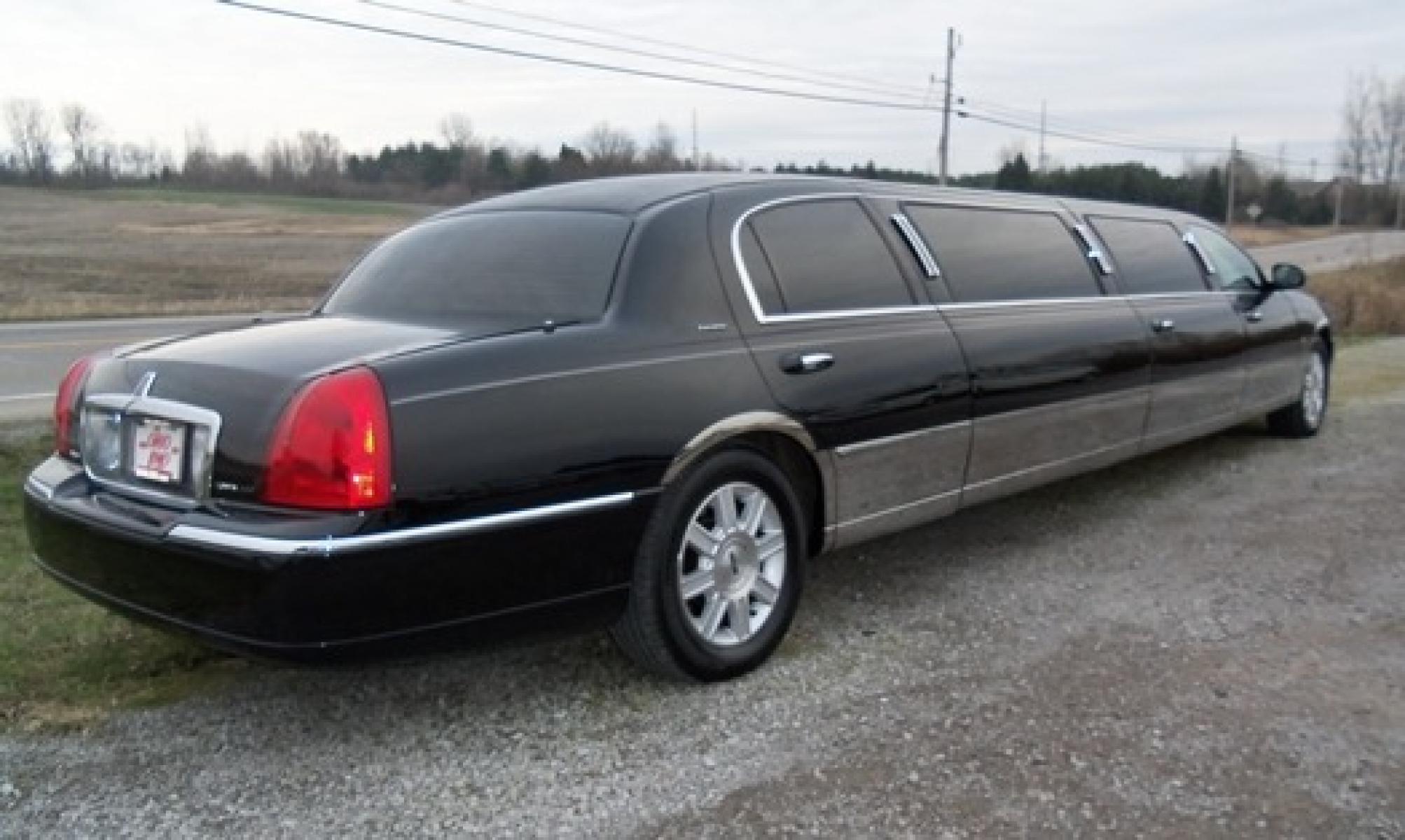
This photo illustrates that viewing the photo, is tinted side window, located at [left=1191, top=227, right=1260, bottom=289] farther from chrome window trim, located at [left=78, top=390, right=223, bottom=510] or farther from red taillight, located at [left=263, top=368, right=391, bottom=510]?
Answer: chrome window trim, located at [left=78, top=390, right=223, bottom=510]

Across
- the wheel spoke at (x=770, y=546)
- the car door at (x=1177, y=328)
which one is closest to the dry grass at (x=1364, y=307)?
the car door at (x=1177, y=328)

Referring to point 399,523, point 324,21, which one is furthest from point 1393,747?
point 324,21

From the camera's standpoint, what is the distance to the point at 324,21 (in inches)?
776

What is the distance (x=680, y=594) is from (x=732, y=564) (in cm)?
24

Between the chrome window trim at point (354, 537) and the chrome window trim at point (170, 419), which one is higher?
the chrome window trim at point (170, 419)

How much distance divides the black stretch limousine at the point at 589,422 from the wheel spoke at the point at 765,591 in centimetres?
1

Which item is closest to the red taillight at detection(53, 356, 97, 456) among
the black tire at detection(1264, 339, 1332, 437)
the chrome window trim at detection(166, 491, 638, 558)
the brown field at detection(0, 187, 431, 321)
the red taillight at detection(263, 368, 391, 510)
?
the chrome window trim at detection(166, 491, 638, 558)

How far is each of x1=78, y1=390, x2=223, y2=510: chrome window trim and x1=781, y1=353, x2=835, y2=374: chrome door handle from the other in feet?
5.53

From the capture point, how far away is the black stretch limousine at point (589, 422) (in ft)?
9.32

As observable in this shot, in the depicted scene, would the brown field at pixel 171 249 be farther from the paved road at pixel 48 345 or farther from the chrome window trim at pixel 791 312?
the chrome window trim at pixel 791 312

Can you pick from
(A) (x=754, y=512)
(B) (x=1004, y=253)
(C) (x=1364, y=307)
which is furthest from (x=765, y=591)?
(C) (x=1364, y=307)

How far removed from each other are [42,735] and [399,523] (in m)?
1.27

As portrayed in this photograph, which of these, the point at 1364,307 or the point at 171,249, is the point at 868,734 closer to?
the point at 1364,307

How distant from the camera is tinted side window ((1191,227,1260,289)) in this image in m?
6.55
